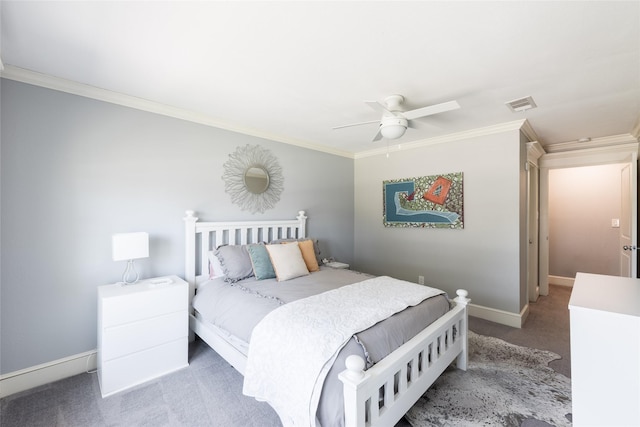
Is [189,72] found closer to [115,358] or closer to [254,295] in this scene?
[254,295]

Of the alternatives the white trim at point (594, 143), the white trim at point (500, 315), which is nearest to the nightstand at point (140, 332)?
the white trim at point (500, 315)

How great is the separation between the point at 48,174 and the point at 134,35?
1405mm

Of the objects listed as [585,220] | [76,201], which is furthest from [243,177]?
[585,220]

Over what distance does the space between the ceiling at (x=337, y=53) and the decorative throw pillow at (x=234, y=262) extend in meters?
1.48

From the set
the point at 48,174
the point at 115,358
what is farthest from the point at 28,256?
the point at 115,358

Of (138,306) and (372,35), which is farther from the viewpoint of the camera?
(138,306)

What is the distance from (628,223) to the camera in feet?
11.4

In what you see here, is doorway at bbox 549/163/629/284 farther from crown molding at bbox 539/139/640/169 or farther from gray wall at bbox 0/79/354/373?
gray wall at bbox 0/79/354/373

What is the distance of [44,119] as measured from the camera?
2.17m

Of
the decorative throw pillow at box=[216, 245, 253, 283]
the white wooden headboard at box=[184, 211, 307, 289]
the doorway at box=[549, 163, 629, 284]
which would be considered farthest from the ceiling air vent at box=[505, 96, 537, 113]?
the doorway at box=[549, 163, 629, 284]

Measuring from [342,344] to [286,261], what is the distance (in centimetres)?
149

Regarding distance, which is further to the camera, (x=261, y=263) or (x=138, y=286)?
(x=261, y=263)

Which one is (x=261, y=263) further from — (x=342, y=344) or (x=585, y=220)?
(x=585, y=220)

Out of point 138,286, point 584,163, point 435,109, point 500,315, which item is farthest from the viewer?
point 584,163
